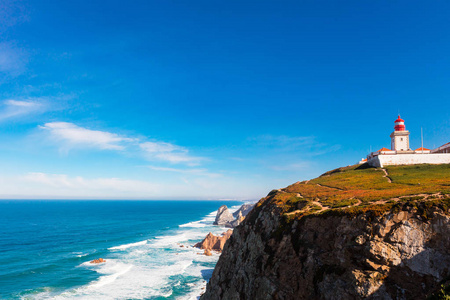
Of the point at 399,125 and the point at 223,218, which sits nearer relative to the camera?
the point at 399,125

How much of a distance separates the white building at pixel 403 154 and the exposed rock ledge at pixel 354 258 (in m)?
36.6

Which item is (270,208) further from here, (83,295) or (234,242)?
(83,295)

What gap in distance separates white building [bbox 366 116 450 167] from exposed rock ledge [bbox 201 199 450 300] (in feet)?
120

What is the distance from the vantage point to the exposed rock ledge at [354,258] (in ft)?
51.5

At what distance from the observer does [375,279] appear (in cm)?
1602

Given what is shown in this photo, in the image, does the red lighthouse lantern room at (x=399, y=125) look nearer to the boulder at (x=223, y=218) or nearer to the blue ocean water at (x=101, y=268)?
the blue ocean water at (x=101, y=268)

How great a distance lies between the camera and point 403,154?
159 feet

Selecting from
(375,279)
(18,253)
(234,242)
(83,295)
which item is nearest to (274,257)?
(375,279)

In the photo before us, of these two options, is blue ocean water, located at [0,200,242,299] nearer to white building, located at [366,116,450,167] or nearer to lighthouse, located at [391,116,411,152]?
white building, located at [366,116,450,167]

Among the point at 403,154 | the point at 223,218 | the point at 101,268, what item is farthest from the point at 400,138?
the point at 223,218

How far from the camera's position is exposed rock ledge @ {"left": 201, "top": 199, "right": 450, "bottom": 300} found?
15695 millimetres

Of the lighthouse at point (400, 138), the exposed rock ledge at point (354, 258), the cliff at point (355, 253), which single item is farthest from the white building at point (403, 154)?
the exposed rock ledge at point (354, 258)

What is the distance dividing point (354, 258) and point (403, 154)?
4086cm

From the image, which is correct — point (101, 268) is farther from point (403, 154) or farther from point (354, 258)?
point (403, 154)
